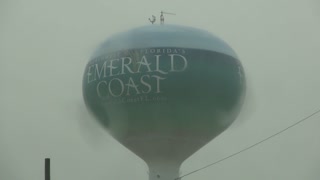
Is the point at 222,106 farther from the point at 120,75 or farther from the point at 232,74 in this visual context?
the point at 120,75

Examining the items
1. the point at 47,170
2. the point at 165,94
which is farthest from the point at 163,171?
the point at 47,170

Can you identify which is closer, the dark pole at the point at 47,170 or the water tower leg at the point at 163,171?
the dark pole at the point at 47,170

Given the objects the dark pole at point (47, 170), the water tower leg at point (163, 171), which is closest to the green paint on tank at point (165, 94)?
the water tower leg at point (163, 171)

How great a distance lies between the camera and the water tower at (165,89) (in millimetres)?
18750

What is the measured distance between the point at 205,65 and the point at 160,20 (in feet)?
9.76

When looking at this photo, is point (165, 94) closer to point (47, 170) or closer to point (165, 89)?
point (165, 89)

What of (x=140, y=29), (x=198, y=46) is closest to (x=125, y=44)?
(x=140, y=29)

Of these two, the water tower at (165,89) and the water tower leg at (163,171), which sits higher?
the water tower at (165,89)

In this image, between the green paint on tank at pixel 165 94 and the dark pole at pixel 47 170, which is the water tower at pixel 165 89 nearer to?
the green paint on tank at pixel 165 94

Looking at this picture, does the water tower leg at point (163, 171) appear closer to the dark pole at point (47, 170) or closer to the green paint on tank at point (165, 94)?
the green paint on tank at point (165, 94)

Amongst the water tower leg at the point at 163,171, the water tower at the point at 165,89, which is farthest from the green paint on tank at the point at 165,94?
the water tower leg at the point at 163,171

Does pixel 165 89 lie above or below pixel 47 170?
above

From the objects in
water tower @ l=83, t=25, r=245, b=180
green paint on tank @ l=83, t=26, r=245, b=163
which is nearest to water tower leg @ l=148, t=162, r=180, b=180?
water tower @ l=83, t=25, r=245, b=180

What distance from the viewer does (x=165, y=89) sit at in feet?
61.4
